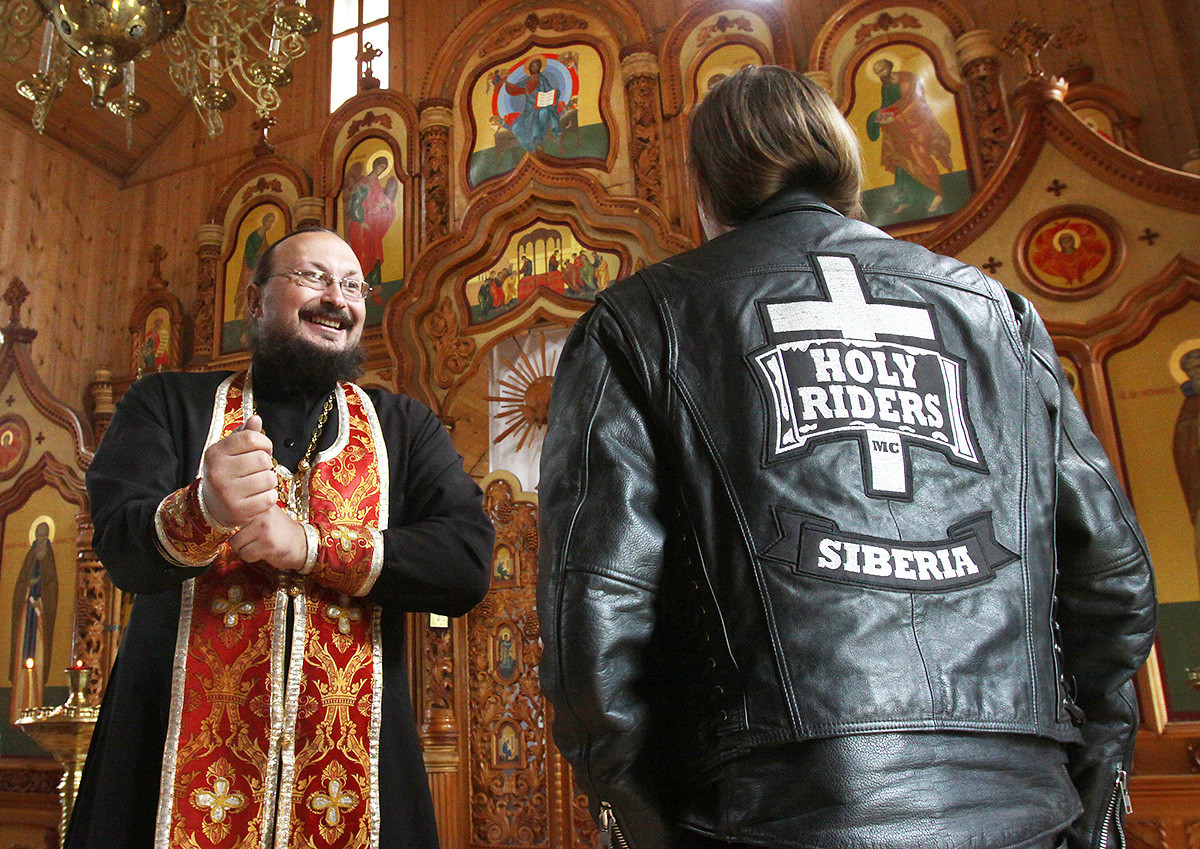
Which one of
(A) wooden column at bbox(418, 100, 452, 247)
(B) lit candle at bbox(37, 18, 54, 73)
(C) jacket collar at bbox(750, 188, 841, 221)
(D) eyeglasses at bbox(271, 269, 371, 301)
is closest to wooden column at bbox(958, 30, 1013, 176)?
(A) wooden column at bbox(418, 100, 452, 247)

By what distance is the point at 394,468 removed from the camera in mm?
2088

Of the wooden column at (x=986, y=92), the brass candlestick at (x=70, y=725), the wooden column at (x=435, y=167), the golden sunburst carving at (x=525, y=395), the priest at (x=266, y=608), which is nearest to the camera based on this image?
the priest at (x=266, y=608)

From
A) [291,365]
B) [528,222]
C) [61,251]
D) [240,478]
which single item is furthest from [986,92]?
[61,251]

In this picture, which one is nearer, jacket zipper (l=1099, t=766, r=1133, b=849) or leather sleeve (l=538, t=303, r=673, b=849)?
leather sleeve (l=538, t=303, r=673, b=849)

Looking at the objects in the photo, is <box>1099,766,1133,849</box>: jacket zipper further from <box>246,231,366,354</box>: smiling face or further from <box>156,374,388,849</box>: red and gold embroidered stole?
<box>246,231,366,354</box>: smiling face

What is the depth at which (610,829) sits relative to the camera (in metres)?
1.21

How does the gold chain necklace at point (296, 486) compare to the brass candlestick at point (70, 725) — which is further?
the brass candlestick at point (70, 725)

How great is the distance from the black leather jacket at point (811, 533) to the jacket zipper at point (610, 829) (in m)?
0.02

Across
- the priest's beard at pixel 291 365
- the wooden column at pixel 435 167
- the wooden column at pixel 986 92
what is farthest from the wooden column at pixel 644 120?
the priest's beard at pixel 291 365

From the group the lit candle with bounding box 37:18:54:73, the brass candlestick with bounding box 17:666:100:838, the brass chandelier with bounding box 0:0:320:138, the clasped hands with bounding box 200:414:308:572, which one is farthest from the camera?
the lit candle with bounding box 37:18:54:73

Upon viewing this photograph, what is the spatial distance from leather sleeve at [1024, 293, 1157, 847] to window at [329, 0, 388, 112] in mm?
7568

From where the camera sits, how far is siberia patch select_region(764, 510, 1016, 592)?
3.75ft

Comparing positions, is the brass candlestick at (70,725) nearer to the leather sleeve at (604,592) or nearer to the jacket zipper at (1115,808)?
the leather sleeve at (604,592)

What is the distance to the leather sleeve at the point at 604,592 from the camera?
1.15 metres
